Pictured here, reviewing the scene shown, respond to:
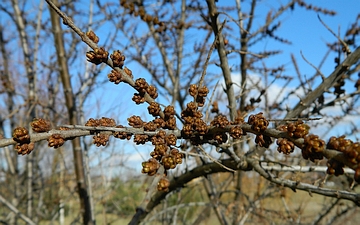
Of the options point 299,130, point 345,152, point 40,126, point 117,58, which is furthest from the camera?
point 117,58

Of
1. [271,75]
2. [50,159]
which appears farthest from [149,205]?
[50,159]

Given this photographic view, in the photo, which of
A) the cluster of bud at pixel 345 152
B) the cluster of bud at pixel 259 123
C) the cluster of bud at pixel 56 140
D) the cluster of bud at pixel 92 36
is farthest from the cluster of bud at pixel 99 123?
the cluster of bud at pixel 345 152

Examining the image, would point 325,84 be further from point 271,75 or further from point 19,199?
point 19,199

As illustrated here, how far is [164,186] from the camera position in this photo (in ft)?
3.30

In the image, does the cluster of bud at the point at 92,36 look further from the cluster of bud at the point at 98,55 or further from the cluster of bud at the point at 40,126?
the cluster of bud at the point at 40,126

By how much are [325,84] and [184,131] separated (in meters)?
1.16

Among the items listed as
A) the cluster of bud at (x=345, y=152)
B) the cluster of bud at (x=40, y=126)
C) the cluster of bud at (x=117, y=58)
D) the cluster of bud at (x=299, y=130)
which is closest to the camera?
the cluster of bud at (x=345, y=152)

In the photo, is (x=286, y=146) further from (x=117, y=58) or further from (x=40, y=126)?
(x=40, y=126)

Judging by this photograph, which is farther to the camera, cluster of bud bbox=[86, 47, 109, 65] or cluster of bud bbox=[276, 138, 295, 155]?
cluster of bud bbox=[86, 47, 109, 65]

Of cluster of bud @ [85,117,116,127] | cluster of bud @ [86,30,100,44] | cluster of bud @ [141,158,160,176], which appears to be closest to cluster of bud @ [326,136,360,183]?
cluster of bud @ [141,158,160,176]

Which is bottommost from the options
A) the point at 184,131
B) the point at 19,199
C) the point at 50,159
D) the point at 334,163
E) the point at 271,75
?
the point at 334,163

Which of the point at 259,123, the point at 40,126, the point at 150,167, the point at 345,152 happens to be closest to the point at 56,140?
the point at 40,126

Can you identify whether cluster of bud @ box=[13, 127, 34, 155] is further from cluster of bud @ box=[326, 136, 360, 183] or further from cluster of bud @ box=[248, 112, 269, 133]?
cluster of bud @ box=[326, 136, 360, 183]

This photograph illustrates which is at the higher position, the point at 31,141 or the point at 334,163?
the point at 31,141
